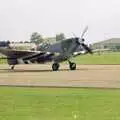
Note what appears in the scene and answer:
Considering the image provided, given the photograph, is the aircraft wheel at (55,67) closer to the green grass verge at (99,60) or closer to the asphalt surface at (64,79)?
the asphalt surface at (64,79)

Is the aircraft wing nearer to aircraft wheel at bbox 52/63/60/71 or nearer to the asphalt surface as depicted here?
aircraft wheel at bbox 52/63/60/71

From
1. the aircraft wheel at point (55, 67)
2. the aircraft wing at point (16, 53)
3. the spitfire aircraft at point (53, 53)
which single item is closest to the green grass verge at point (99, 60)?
the spitfire aircraft at point (53, 53)

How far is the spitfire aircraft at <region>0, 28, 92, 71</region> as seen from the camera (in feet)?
154

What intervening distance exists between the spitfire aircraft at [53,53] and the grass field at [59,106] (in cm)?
2673

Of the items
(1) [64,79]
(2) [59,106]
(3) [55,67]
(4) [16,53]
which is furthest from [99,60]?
(2) [59,106]

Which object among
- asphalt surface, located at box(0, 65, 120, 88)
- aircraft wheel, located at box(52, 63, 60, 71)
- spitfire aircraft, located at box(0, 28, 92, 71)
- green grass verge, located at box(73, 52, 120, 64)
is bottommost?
green grass verge, located at box(73, 52, 120, 64)

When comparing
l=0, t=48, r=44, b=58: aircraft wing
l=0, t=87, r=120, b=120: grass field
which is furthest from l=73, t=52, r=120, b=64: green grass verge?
l=0, t=87, r=120, b=120: grass field

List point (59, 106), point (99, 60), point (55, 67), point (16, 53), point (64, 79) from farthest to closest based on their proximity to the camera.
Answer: point (99, 60)
point (16, 53)
point (55, 67)
point (64, 79)
point (59, 106)

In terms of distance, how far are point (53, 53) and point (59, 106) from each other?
103 ft

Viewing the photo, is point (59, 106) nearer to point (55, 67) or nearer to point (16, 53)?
point (55, 67)

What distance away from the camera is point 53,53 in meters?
47.0

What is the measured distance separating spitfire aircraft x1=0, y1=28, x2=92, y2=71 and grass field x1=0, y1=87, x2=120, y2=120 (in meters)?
26.7

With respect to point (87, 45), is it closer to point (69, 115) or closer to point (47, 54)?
point (47, 54)

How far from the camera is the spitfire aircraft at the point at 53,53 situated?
4694cm
